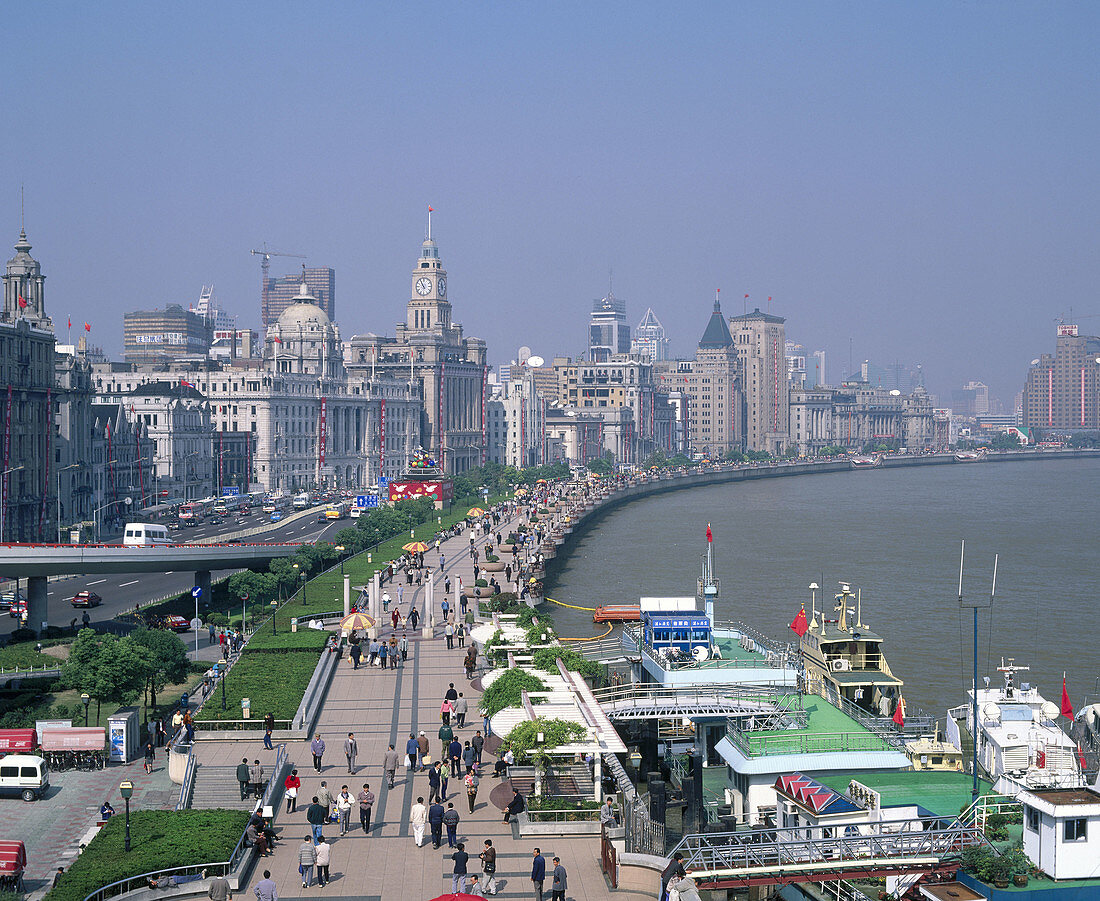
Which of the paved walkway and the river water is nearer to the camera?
the paved walkway

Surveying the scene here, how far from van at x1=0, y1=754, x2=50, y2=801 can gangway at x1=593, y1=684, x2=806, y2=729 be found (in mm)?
15521

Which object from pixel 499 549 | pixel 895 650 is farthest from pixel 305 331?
pixel 895 650

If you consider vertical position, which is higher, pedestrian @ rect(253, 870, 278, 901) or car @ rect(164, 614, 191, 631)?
car @ rect(164, 614, 191, 631)

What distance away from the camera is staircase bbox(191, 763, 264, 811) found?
106 ft

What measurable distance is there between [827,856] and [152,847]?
13210mm

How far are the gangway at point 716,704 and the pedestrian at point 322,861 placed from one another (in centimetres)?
1488

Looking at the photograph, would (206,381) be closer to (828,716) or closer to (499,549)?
(499,549)

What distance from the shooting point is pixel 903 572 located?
311 ft

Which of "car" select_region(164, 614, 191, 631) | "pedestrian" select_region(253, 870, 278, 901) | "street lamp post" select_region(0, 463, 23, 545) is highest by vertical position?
"street lamp post" select_region(0, 463, 23, 545)

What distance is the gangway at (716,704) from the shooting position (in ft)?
124

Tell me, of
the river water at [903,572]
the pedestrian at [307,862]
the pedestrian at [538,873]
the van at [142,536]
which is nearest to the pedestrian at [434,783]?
the pedestrian at [307,862]

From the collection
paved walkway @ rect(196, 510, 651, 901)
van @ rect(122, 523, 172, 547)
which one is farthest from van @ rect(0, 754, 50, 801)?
van @ rect(122, 523, 172, 547)

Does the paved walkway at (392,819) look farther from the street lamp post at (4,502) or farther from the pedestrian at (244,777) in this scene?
the street lamp post at (4,502)

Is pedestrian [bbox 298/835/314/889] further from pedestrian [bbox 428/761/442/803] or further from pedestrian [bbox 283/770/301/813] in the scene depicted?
pedestrian [bbox 283/770/301/813]
